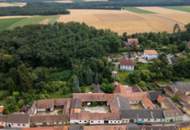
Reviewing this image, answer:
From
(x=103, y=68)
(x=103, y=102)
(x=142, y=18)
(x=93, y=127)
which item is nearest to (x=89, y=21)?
(x=142, y=18)

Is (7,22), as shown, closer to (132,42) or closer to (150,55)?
(132,42)

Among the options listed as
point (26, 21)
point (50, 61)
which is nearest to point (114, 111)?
point (50, 61)

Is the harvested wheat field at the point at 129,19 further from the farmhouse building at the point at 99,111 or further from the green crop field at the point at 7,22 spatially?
the farmhouse building at the point at 99,111

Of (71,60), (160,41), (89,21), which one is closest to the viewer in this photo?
(71,60)

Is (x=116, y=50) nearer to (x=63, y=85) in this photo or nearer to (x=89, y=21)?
(x=63, y=85)

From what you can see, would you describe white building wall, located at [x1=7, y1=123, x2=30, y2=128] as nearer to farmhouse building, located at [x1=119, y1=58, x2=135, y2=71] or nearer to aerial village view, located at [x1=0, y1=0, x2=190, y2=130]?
aerial village view, located at [x1=0, y1=0, x2=190, y2=130]
